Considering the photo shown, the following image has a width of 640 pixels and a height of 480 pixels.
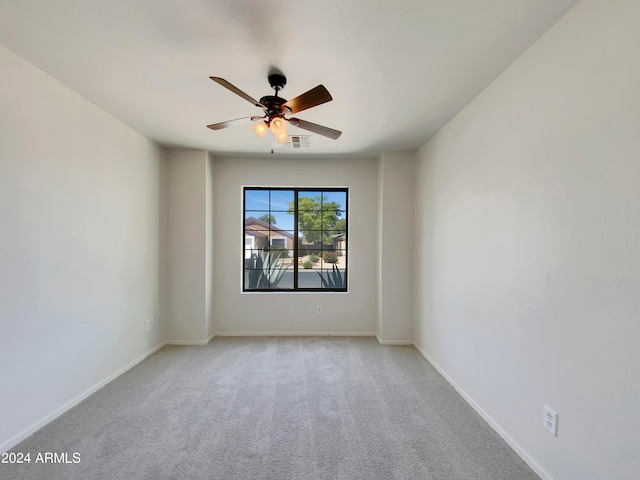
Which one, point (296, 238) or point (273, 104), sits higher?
point (273, 104)

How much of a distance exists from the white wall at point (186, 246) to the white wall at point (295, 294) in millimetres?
284

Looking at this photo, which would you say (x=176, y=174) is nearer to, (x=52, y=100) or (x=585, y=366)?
(x=52, y=100)

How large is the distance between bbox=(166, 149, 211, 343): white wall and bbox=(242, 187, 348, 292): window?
0.64m

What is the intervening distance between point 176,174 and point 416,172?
118 inches

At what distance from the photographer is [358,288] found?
12.4 ft

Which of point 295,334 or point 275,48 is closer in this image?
point 275,48

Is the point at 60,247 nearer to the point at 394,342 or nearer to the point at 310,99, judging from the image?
the point at 310,99

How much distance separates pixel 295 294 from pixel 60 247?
2.44 metres

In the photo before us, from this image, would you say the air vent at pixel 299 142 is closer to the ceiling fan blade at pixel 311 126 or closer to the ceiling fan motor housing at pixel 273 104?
the ceiling fan blade at pixel 311 126

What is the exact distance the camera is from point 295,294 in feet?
12.3

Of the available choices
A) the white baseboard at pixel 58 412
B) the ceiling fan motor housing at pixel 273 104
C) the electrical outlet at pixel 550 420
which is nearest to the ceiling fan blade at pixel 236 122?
the ceiling fan motor housing at pixel 273 104

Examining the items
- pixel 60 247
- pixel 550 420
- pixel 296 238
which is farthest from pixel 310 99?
pixel 296 238

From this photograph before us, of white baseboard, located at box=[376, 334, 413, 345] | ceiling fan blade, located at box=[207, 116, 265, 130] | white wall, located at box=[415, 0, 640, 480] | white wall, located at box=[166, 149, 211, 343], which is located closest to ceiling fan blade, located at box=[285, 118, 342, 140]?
ceiling fan blade, located at box=[207, 116, 265, 130]

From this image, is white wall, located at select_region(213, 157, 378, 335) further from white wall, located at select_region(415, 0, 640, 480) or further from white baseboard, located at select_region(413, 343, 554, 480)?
white wall, located at select_region(415, 0, 640, 480)
